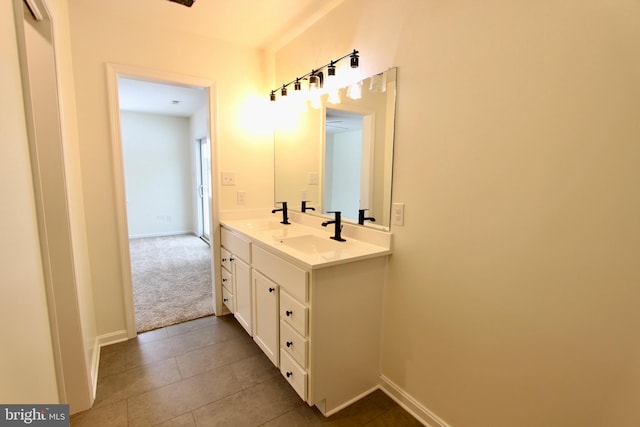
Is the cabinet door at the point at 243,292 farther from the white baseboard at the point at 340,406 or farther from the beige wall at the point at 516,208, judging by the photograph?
the beige wall at the point at 516,208

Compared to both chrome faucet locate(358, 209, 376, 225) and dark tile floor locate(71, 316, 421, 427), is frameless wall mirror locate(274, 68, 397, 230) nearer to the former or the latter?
chrome faucet locate(358, 209, 376, 225)

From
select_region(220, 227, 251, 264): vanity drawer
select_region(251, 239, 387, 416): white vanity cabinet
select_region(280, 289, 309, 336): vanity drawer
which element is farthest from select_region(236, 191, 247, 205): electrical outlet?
select_region(280, 289, 309, 336): vanity drawer

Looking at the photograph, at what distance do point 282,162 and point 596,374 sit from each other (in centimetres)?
241

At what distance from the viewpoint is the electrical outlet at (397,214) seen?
5.42 feet

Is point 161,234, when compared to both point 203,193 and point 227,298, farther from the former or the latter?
point 227,298

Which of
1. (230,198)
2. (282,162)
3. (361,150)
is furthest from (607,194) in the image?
(230,198)

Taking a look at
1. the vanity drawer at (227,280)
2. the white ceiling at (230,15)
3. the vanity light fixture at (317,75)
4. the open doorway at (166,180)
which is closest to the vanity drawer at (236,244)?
the vanity drawer at (227,280)

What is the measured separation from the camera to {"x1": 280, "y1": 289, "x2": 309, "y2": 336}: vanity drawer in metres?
1.55

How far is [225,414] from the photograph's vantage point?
65.1 inches

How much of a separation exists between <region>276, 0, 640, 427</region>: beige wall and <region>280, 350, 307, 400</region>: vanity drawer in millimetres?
562

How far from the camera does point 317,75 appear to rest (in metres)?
2.11

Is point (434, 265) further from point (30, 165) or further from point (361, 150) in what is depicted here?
point (30, 165)

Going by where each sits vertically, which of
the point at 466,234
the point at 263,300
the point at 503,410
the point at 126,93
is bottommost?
the point at 503,410

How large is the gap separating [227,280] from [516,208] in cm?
223
